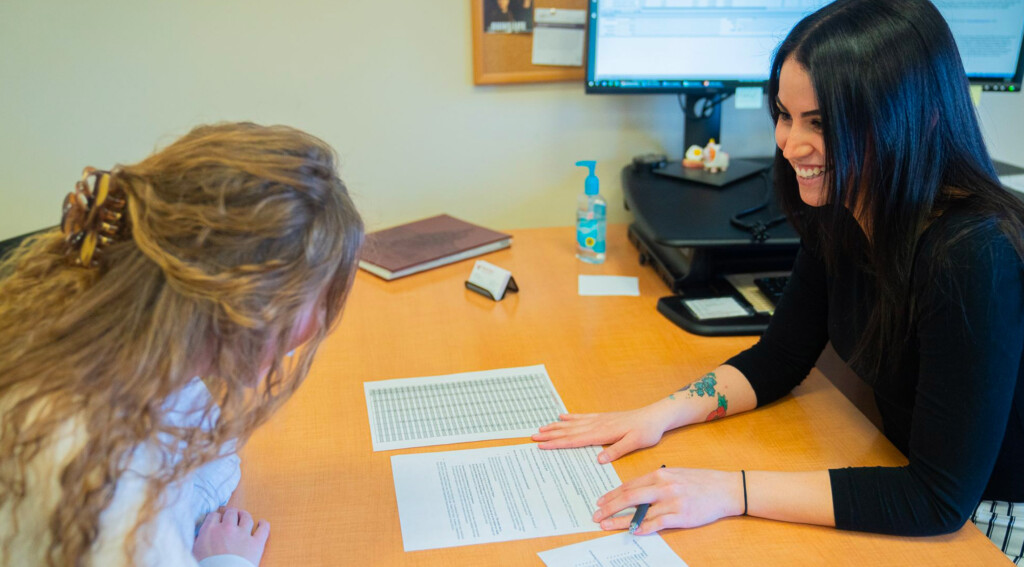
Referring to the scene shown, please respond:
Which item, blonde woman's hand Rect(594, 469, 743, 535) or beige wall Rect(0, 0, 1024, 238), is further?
beige wall Rect(0, 0, 1024, 238)

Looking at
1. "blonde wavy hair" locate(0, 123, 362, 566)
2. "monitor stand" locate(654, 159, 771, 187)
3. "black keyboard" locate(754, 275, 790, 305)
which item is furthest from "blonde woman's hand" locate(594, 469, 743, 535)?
"monitor stand" locate(654, 159, 771, 187)

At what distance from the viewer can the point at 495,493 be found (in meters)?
0.99

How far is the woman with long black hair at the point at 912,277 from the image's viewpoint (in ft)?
2.89

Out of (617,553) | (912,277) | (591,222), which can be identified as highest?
(912,277)

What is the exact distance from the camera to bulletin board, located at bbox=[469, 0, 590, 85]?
71.9 inches

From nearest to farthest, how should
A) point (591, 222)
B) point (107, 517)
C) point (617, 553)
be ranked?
point (107, 517) → point (617, 553) → point (591, 222)

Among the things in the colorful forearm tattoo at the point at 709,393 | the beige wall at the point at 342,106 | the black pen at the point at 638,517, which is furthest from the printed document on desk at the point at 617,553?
the beige wall at the point at 342,106

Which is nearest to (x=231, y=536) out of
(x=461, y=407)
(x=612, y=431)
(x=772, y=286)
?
(x=461, y=407)

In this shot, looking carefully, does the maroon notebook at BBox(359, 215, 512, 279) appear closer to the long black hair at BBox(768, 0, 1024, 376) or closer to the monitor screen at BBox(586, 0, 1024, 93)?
the monitor screen at BBox(586, 0, 1024, 93)

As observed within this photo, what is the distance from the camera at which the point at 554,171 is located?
201 cm

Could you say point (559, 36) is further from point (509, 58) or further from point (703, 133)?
point (703, 133)

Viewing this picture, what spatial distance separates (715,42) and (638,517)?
1171 mm

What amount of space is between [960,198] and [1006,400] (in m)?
0.24

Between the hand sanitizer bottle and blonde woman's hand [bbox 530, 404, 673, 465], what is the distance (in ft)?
2.05
